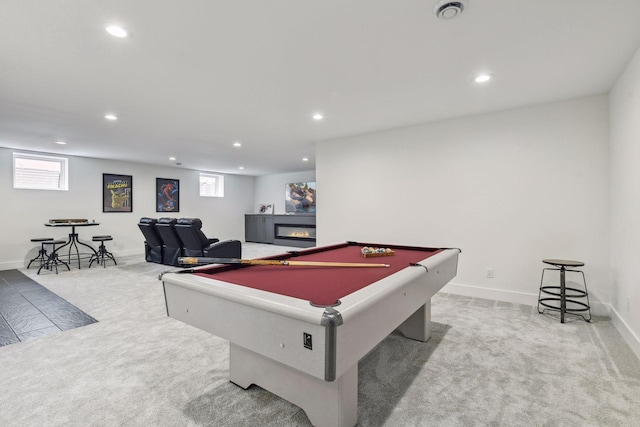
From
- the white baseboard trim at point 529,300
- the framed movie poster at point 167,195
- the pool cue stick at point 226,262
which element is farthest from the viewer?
the framed movie poster at point 167,195

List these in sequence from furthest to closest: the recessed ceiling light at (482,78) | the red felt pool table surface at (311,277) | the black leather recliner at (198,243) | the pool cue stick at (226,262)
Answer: the black leather recliner at (198,243)
the recessed ceiling light at (482,78)
the pool cue stick at (226,262)
the red felt pool table surface at (311,277)

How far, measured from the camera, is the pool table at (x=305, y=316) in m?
1.09

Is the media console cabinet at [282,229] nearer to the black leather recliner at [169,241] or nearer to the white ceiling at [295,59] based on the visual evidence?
the black leather recliner at [169,241]

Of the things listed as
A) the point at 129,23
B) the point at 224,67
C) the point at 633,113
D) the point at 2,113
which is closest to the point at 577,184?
the point at 633,113

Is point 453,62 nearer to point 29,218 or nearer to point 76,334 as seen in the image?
point 76,334

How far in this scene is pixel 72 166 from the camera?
6.53m

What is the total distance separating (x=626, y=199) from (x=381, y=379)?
8.72 feet

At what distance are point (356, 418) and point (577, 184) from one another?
11.2ft

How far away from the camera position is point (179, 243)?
547 cm

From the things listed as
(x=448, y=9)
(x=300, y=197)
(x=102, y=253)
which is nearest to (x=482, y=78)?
(x=448, y=9)

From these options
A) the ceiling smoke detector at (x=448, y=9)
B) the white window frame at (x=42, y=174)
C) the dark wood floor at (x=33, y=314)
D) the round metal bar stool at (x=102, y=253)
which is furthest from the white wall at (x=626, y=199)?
the white window frame at (x=42, y=174)

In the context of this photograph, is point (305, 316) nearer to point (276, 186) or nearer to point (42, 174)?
point (42, 174)

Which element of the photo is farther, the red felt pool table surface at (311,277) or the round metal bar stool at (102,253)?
the round metal bar stool at (102,253)

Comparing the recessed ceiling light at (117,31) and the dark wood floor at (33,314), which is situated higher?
the recessed ceiling light at (117,31)
